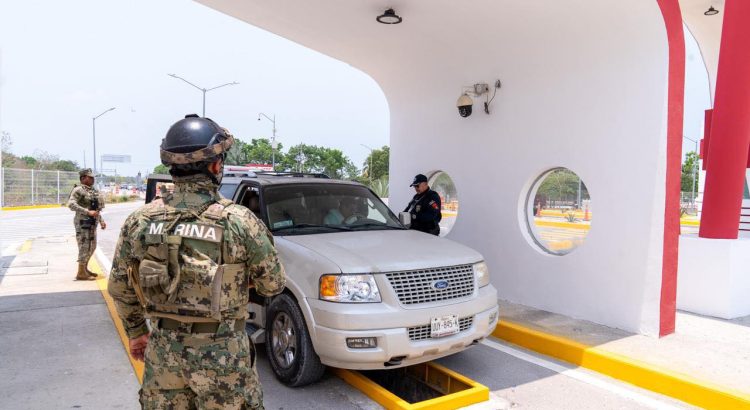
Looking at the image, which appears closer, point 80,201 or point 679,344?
point 679,344

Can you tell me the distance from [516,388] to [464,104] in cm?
437

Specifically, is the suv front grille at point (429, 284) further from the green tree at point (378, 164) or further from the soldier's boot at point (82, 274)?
the green tree at point (378, 164)

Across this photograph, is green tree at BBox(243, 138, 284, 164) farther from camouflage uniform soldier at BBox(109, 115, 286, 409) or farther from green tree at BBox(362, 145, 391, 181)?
camouflage uniform soldier at BBox(109, 115, 286, 409)

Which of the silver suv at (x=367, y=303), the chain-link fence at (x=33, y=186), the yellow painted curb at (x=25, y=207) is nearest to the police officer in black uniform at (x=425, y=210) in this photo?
the silver suv at (x=367, y=303)

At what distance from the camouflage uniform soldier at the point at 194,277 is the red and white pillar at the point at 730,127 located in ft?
21.0

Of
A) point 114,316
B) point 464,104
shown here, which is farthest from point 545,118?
point 114,316

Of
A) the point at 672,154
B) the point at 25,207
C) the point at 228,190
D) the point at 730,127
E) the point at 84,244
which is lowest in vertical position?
the point at 25,207

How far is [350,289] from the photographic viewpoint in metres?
3.82

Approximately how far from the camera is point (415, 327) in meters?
3.81

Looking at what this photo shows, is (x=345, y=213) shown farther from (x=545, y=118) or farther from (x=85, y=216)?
(x=85, y=216)

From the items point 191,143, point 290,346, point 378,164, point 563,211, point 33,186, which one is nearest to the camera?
point 191,143

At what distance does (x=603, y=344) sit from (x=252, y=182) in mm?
4009

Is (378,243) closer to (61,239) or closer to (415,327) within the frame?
(415,327)

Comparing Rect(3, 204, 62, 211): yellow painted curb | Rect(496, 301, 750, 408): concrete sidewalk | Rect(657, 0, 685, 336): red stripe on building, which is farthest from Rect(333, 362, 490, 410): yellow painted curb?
Rect(3, 204, 62, 211): yellow painted curb
